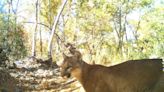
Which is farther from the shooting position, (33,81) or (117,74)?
(33,81)

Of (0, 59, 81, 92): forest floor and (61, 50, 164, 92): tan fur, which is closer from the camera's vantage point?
(61, 50, 164, 92): tan fur

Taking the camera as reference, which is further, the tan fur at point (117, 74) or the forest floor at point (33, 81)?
the forest floor at point (33, 81)

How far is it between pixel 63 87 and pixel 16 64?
619 cm

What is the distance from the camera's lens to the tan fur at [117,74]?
757cm

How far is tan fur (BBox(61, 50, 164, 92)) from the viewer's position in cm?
757

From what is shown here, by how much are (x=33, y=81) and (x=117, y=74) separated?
31.0 feet

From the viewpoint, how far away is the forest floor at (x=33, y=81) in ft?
45.7

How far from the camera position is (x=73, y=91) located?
1331 cm

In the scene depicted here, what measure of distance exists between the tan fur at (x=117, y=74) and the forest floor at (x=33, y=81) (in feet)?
14.9

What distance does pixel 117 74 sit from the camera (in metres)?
7.99

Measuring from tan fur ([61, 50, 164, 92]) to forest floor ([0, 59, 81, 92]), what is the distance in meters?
4.55

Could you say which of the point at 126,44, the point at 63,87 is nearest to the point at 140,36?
the point at 126,44

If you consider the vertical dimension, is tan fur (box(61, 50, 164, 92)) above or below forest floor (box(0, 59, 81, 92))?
above

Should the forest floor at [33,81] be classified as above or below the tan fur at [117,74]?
below
